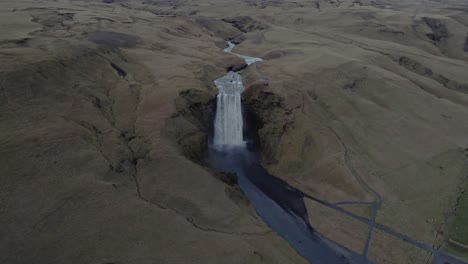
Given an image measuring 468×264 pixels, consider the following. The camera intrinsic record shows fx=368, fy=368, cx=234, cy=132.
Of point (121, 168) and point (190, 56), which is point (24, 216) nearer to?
point (121, 168)

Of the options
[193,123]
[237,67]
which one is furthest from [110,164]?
[237,67]

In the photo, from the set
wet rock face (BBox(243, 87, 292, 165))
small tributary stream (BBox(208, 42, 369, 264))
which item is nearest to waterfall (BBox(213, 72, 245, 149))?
small tributary stream (BBox(208, 42, 369, 264))

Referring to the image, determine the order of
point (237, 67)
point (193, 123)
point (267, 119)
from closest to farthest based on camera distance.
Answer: point (193, 123) → point (267, 119) → point (237, 67)

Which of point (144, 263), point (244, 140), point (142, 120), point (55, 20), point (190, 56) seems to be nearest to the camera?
point (144, 263)

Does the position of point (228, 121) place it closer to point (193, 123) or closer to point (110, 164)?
point (193, 123)

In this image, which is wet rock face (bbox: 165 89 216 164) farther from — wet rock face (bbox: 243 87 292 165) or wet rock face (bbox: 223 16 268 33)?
wet rock face (bbox: 223 16 268 33)

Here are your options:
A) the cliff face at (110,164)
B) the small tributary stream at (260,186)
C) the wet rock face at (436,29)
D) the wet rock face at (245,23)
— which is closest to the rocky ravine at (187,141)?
the cliff face at (110,164)

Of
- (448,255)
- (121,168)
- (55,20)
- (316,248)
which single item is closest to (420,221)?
(448,255)

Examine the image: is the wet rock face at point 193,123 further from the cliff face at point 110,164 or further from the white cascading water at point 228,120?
the white cascading water at point 228,120
